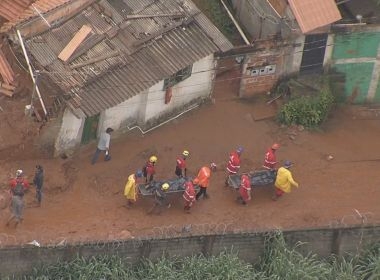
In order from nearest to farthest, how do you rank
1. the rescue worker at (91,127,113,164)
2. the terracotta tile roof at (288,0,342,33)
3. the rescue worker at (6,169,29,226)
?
the rescue worker at (6,169,29,226), the rescue worker at (91,127,113,164), the terracotta tile roof at (288,0,342,33)

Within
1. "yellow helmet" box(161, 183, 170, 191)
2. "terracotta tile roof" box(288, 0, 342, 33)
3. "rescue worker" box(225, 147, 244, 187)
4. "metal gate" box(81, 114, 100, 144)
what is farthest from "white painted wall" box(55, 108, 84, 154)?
"terracotta tile roof" box(288, 0, 342, 33)

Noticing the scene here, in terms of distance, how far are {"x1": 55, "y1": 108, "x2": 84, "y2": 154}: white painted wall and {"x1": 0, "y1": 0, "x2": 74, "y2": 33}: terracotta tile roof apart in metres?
3.12

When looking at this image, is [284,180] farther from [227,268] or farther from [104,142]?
[104,142]

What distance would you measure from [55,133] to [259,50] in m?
7.06

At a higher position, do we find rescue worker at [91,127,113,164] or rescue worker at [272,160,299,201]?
rescue worker at [91,127,113,164]

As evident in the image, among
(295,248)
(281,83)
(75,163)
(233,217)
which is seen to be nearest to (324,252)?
(295,248)

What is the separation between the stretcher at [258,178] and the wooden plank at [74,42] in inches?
230

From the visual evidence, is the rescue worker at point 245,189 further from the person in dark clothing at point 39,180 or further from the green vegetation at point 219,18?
the green vegetation at point 219,18

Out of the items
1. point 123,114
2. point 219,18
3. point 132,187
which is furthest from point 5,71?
point 219,18

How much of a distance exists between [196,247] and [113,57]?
19.9 feet

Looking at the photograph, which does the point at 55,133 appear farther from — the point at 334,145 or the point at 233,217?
the point at 334,145

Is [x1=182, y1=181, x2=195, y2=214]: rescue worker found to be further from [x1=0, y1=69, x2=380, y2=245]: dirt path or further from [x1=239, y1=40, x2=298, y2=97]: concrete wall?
[x1=239, y1=40, x2=298, y2=97]: concrete wall

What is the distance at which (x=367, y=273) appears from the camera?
20.6 meters

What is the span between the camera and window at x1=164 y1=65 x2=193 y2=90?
2276 centimetres
